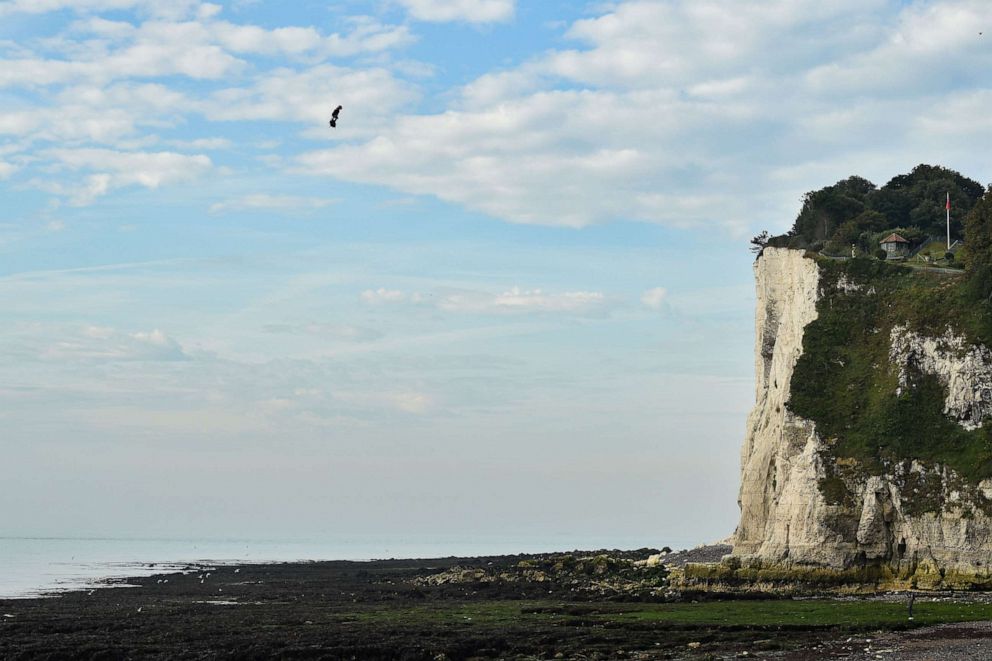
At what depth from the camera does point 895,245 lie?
74.0m

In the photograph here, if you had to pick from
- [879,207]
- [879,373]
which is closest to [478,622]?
[879,373]

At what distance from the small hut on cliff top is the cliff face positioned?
1334cm

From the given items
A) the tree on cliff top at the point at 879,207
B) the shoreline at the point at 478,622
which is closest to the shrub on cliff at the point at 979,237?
the tree on cliff top at the point at 879,207

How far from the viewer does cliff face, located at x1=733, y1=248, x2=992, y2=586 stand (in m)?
49.2

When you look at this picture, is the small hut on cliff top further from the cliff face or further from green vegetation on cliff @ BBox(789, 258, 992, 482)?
green vegetation on cliff @ BBox(789, 258, 992, 482)

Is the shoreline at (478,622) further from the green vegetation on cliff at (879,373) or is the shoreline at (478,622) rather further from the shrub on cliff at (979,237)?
the shrub on cliff at (979,237)

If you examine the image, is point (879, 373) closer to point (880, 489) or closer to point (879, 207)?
point (880, 489)

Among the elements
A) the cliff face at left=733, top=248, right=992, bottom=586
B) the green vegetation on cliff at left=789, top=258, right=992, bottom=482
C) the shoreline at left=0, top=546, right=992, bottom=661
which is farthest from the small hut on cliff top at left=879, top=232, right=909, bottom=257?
the shoreline at left=0, top=546, right=992, bottom=661

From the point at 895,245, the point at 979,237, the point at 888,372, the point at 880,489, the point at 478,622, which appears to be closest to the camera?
the point at 478,622

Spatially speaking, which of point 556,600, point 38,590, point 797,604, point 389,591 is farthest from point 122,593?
point 797,604

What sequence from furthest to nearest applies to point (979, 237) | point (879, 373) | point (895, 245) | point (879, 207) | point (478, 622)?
1. point (879, 207)
2. point (895, 245)
3. point (979, 237)
4. point (879, 373)
5. point (478, 622)

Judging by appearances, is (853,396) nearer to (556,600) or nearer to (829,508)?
(829,508)

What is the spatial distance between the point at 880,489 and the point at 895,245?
27.4 meters

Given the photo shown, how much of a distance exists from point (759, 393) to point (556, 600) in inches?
1001
